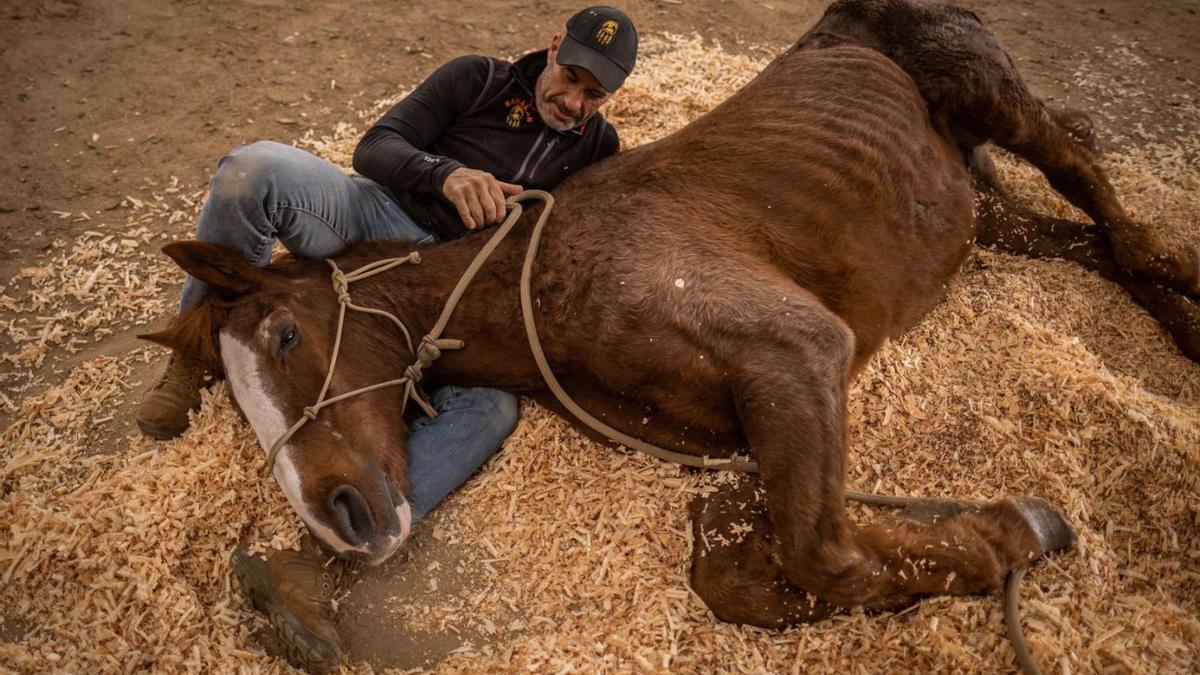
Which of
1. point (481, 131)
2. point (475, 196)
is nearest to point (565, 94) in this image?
point (481, 131)

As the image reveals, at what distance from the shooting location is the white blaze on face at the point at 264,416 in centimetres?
229

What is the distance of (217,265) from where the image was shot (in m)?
2.56

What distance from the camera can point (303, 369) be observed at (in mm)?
2504

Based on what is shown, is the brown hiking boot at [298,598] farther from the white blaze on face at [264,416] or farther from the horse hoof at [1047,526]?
the horse hoof at [1047,526]

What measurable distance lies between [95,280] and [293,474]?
8.38ft

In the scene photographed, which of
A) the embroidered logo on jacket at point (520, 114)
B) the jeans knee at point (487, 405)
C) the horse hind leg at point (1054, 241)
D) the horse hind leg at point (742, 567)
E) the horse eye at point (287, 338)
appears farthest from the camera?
the horse hind leg at point (1054, 241)

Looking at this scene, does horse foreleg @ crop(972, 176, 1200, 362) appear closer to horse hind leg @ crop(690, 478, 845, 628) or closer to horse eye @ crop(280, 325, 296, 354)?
horse hind leg @ crop(690, 478, 845, 628)

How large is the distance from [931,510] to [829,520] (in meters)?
0.58

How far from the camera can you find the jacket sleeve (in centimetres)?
297

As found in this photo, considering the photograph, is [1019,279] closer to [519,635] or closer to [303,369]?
[519,635]

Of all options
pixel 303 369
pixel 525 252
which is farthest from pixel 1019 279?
pixel 303 369

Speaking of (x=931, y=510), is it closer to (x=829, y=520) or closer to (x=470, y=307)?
(x=829, y=520)

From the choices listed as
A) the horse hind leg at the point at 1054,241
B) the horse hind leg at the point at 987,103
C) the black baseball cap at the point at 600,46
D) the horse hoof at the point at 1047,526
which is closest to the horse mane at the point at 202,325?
the black baseball cap at the point at 600,46

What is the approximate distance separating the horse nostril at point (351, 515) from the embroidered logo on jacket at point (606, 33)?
2.01 m
